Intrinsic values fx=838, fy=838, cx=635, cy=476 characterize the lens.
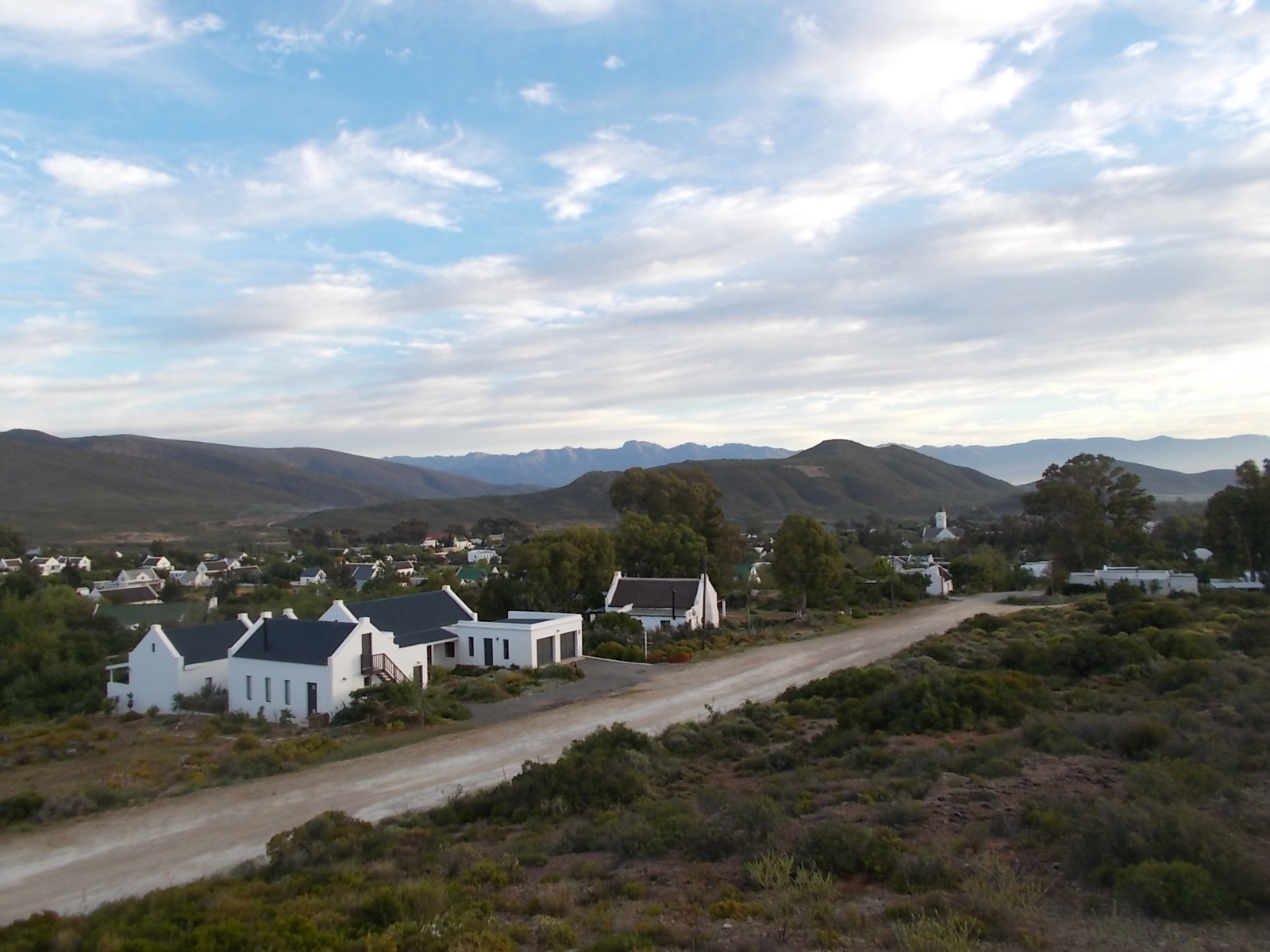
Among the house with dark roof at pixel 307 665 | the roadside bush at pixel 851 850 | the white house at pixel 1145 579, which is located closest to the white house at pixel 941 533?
the white house at pixel 1145 579

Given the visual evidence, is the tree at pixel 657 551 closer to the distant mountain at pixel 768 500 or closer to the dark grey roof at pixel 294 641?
the dark grey roof at pixel 294 641

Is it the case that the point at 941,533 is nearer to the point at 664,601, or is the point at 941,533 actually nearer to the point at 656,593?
the point at 656,593

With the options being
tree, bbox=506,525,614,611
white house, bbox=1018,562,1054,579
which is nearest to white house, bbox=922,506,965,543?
white house, bbox=1018,562,1054,579

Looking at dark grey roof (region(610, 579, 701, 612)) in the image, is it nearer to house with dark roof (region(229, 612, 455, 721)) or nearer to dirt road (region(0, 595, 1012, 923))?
dirt road (region(0, 595, 1012, 923))

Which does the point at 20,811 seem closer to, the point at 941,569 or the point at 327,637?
the point at 327,637

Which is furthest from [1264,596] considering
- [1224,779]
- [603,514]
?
[603,514]
